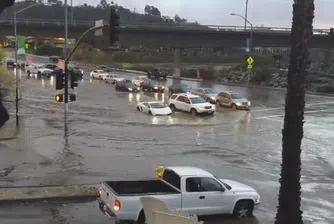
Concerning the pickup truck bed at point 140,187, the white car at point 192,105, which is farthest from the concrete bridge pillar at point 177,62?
the pickup truck bed at point 140,187

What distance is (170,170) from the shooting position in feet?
50.6

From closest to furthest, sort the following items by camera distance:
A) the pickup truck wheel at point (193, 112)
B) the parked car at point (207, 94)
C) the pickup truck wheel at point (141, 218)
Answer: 1. the pickup truck wheel at point (141, 218)
2. the pickup truck wheel at point (193, 112)
3. the parked car at point (207, 94)

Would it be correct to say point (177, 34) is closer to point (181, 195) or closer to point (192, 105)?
point (192, 105)

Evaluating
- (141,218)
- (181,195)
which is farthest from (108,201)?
(181,195)

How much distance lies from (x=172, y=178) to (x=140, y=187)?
38.4 inches

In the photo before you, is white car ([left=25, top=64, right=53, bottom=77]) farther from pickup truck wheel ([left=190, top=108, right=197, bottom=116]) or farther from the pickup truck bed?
the pickup truck bed

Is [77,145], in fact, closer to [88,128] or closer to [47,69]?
[88,128]

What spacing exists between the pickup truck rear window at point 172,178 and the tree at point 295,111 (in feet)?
17.0

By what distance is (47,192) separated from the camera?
57.4ft

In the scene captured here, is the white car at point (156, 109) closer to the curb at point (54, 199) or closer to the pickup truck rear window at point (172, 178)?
the curb at point (54, 199)

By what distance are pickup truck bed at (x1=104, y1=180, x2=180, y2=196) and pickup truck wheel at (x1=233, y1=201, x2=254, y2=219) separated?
7.38 ft

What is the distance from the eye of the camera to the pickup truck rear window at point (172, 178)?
14727 millimetres

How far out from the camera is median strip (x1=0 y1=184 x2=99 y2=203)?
55.2 feet

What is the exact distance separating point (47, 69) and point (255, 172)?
225 feet
